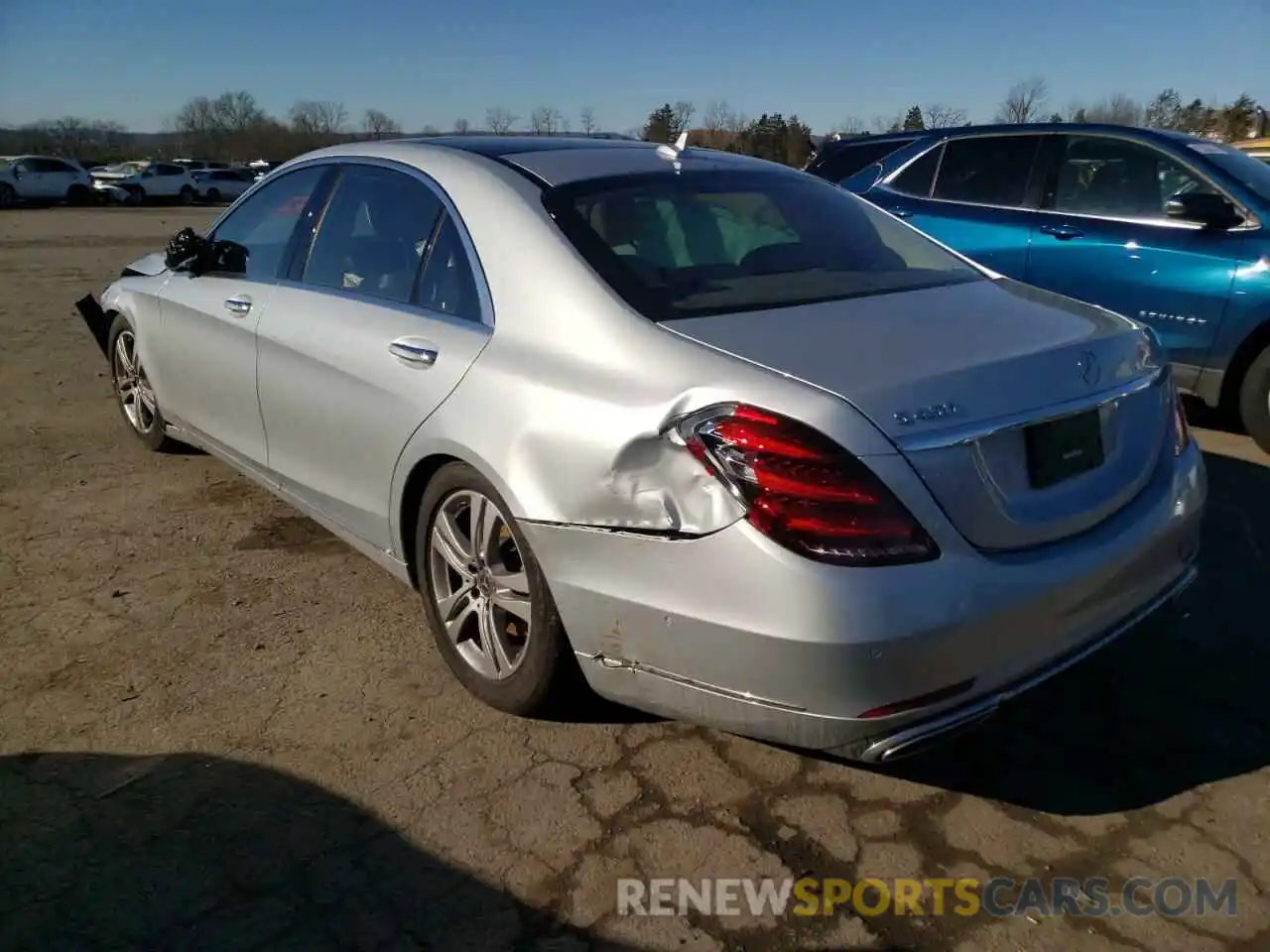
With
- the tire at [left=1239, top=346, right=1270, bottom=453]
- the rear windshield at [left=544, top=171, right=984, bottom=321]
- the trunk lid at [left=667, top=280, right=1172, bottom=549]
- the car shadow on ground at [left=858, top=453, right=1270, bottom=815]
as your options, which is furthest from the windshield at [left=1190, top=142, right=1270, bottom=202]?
the trunk lid at [left=667, top=280, right=1172, bottom=549]

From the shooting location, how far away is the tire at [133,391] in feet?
16.9

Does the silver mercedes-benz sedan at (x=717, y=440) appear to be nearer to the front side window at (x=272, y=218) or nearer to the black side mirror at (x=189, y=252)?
the front side window at (x=272, y=218)

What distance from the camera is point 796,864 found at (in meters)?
2.34

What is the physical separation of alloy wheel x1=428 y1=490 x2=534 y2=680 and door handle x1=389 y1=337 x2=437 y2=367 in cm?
40

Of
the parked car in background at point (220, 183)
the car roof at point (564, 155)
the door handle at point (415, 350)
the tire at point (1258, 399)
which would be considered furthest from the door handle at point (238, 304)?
the parked car in background at point (220, 183)

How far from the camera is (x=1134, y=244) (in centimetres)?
570

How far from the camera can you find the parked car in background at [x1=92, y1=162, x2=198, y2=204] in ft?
121

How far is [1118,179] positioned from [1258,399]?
1552mm

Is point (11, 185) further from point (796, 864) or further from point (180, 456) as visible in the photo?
point (796, 864)

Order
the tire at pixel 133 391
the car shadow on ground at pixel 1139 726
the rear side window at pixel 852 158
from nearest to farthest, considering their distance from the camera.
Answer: the car shadow on ground at pixel 1139 726
the tire at pixel 133 391
the rear side window at pixel 852 158

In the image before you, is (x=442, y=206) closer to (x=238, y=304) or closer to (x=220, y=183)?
(x=238, y=304)

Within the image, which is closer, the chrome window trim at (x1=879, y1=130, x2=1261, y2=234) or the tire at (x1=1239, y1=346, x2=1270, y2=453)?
the tire at (x1=1239, y1=346, x2=1270, y2=453)

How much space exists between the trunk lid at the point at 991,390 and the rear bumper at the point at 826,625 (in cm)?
9

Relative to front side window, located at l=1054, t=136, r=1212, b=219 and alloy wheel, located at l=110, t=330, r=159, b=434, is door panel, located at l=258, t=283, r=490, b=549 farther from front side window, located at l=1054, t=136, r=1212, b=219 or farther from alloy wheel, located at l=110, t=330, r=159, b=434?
front side window, located at l=1054, t=136, r=1212, b=219
